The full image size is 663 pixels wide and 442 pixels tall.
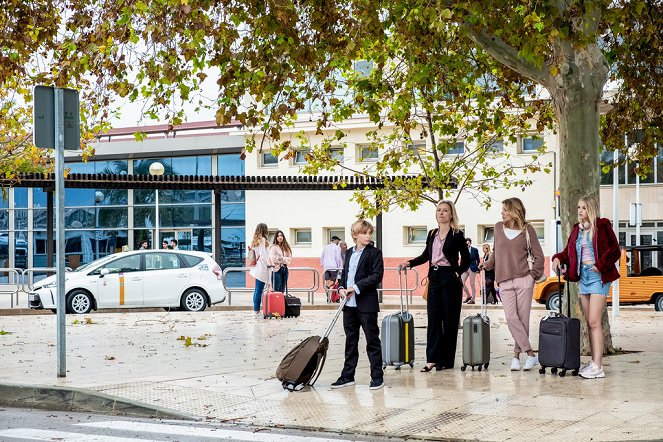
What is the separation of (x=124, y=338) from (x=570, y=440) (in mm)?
10681

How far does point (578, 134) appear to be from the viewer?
551 inches

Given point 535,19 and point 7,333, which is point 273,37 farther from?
point 7,333

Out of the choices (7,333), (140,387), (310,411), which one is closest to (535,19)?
(310,411)

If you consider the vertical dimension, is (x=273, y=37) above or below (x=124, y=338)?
above

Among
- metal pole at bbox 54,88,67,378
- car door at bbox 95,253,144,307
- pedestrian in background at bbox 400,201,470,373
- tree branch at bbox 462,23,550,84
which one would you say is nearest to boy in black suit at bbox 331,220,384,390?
pedestrian in background at bbox 400,201,470,373

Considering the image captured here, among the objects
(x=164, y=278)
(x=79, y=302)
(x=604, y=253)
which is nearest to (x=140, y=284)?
(x=164, y=278)

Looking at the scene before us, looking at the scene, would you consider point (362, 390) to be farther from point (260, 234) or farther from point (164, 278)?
point (164, 278)

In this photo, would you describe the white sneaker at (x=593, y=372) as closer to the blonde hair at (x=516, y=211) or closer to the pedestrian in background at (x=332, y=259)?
the blonde hair at (x=516, y=211)

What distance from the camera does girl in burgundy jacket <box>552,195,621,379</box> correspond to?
11508 mm

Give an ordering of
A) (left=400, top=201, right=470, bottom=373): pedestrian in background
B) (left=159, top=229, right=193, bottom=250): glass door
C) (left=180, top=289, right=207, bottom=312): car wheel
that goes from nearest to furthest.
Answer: (left=400, top=201, right=470, bottom=373): pedestrian in background < (left=180, top=289, right=207, bottom=312): car wheel < (left=159, top=229, right=193, bottom=250): glass door

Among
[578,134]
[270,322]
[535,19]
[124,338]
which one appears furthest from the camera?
[270,322]

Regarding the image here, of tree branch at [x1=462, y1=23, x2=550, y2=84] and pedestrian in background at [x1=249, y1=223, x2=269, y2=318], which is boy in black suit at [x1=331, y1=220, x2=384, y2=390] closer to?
tree branch at [x1=462, y1=23, x2=550, y2=84]

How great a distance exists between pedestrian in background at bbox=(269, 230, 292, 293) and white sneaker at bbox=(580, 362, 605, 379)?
11.9 metres

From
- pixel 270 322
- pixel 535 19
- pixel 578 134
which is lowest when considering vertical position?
pixel 270 322
